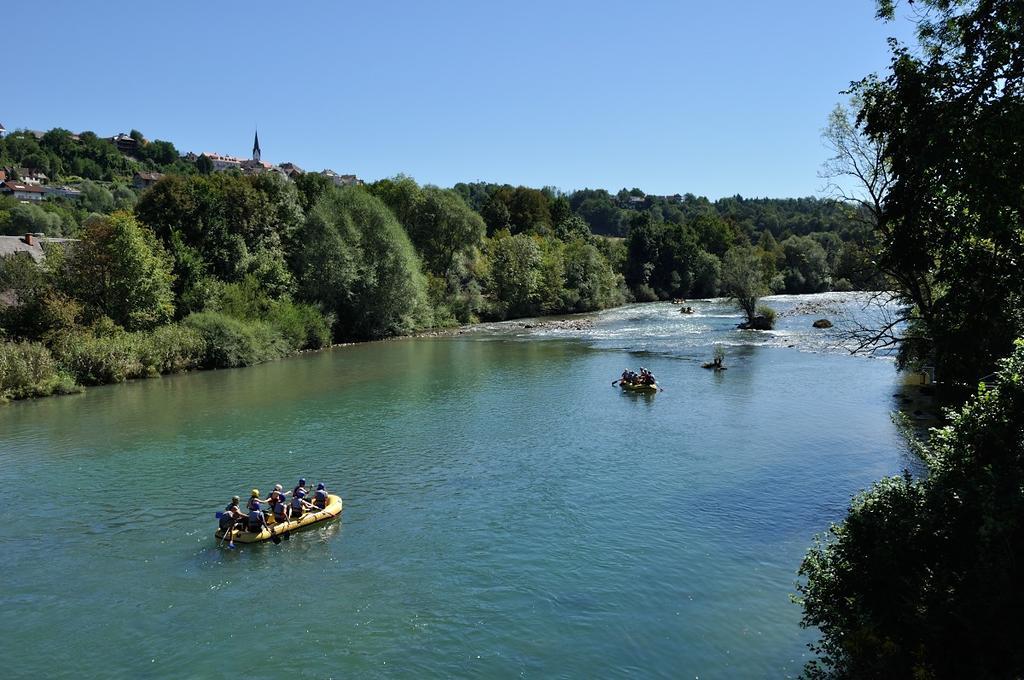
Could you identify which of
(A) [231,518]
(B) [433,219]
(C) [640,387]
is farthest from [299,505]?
(B) [433,219]

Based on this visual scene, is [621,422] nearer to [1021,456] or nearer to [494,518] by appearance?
[494,518]

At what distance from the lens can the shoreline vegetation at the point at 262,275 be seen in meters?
42.7

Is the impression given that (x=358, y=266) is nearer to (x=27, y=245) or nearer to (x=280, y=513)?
(x=27, y=245)

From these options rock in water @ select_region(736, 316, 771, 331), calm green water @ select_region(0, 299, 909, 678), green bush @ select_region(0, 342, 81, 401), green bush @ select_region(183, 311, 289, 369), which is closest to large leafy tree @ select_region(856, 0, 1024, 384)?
calm green water @ select_region(0, 299, 909, 678)

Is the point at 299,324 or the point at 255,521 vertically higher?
the point at 299,324

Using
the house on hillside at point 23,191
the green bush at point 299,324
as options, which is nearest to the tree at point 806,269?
the green bush at point 299,324

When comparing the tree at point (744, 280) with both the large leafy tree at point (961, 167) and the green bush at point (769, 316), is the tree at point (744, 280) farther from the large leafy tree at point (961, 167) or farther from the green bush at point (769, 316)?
the large leafy tree at point (961, 167)

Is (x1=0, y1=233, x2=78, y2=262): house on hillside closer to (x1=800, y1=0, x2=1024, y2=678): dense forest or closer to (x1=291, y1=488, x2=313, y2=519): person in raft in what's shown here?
(x1=291, y1=488, x2=313, y2=519): person in raft

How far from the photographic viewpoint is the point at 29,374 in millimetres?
38094

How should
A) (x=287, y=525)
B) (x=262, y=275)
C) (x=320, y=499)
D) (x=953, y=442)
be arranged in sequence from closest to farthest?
(x=953, y=442), (x=287, y=525), (x=320, y=499), (x=262, y=275)

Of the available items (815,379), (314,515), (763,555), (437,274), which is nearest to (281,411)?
(314,515)

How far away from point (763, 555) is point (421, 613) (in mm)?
8721

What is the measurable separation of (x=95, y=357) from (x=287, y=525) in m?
30.1

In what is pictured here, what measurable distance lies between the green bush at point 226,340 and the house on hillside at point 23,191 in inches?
4994
